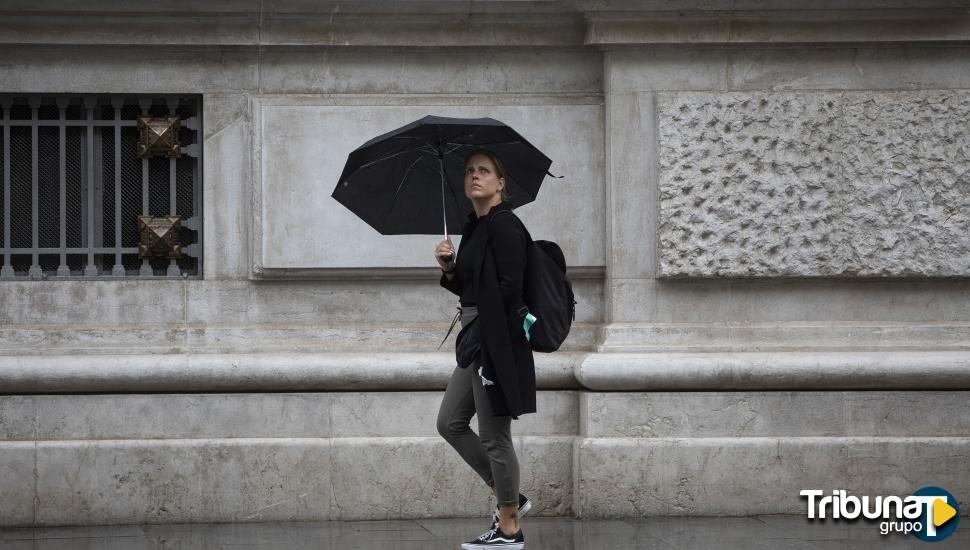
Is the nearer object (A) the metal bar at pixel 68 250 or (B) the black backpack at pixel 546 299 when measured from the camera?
(B) the black backpack at pixel 546 299

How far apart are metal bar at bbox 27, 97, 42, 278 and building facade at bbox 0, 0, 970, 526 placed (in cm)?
3

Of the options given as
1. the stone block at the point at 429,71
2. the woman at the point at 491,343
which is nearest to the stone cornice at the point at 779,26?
the stone block at the point at 429,71

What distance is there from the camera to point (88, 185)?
8.11m

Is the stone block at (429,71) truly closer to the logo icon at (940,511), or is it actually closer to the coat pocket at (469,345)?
the coat pocket at (469,345)

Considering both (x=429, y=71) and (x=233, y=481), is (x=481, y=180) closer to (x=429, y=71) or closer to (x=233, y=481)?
(x=429, y=71)

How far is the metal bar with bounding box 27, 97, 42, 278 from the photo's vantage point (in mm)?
8047

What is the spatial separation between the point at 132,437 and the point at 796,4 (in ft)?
15.3

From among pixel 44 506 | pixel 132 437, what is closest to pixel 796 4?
pixel 132 437

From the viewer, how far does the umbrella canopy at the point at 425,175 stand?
642 centimetres

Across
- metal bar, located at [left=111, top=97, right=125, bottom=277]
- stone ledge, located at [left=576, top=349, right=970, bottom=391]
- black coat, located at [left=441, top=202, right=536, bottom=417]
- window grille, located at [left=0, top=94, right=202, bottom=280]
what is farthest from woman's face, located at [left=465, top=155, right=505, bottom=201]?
metal bar, located at [left=111, top=97, right=125, bottom=277]

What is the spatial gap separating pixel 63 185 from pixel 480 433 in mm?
3378

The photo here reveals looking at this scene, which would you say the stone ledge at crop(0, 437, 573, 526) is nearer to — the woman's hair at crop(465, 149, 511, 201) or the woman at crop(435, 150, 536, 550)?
the woman at crop(435, 150, 536, 550)

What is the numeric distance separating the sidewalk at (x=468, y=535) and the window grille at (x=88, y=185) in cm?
162

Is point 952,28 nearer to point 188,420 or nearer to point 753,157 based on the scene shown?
point 753,157
